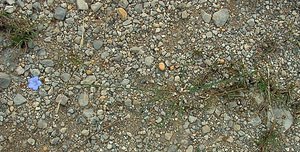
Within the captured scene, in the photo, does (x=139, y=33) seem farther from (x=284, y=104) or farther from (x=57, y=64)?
(x=284, y=104)

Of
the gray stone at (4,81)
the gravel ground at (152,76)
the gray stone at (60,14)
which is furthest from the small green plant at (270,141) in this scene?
the gray stone at (4,81)

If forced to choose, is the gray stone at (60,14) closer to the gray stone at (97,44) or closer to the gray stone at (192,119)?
the gray stone at (97,44)

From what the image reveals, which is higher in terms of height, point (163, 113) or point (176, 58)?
point (176, 58)

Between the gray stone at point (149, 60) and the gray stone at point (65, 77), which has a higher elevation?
the gray stone at point (149, 60)

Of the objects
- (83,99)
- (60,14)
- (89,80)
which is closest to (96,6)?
(60,14)

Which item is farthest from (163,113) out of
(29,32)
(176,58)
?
(29,32)

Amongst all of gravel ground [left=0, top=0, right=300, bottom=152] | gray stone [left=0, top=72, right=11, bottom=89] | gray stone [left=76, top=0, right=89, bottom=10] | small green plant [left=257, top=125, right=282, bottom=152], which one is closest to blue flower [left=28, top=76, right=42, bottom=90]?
gravel ground [left=0, top=0, right=300, bottom=152]

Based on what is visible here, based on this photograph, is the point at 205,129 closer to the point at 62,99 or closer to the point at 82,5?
the point at 62,99
